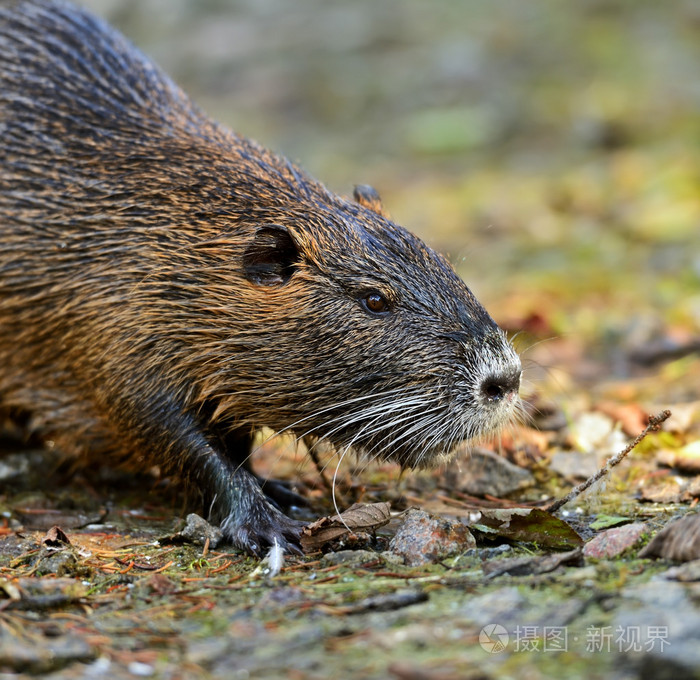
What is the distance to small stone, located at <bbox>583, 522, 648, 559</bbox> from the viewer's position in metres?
3.50

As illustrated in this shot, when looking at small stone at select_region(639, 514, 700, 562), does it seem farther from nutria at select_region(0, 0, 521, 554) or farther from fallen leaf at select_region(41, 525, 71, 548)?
fallen leaf at select_region(41, 525, 71, 548)

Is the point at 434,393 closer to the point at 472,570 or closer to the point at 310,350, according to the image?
the point at 310,350

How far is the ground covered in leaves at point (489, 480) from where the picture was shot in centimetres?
284

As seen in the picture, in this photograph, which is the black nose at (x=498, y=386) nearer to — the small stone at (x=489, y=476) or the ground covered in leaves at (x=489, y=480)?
the ground covered in leaves at (x=489, y=480)

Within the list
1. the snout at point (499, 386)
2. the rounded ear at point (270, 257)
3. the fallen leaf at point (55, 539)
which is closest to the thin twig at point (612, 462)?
the snout at point (499, 386)

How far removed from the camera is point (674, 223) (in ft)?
28.4

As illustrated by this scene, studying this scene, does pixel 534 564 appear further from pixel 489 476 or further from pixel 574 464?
pixel 574 464

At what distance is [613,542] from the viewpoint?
3541 mm

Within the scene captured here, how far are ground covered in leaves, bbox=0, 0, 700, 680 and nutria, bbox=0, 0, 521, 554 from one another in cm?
33

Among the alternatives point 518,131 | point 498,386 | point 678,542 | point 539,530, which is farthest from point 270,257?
point 518,131

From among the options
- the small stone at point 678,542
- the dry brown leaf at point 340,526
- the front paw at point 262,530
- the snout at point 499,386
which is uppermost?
the snout at point 499,386

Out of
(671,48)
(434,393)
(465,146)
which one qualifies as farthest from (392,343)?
(671,48)

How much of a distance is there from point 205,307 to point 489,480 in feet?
5.41

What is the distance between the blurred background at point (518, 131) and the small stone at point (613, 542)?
6.97 ft
